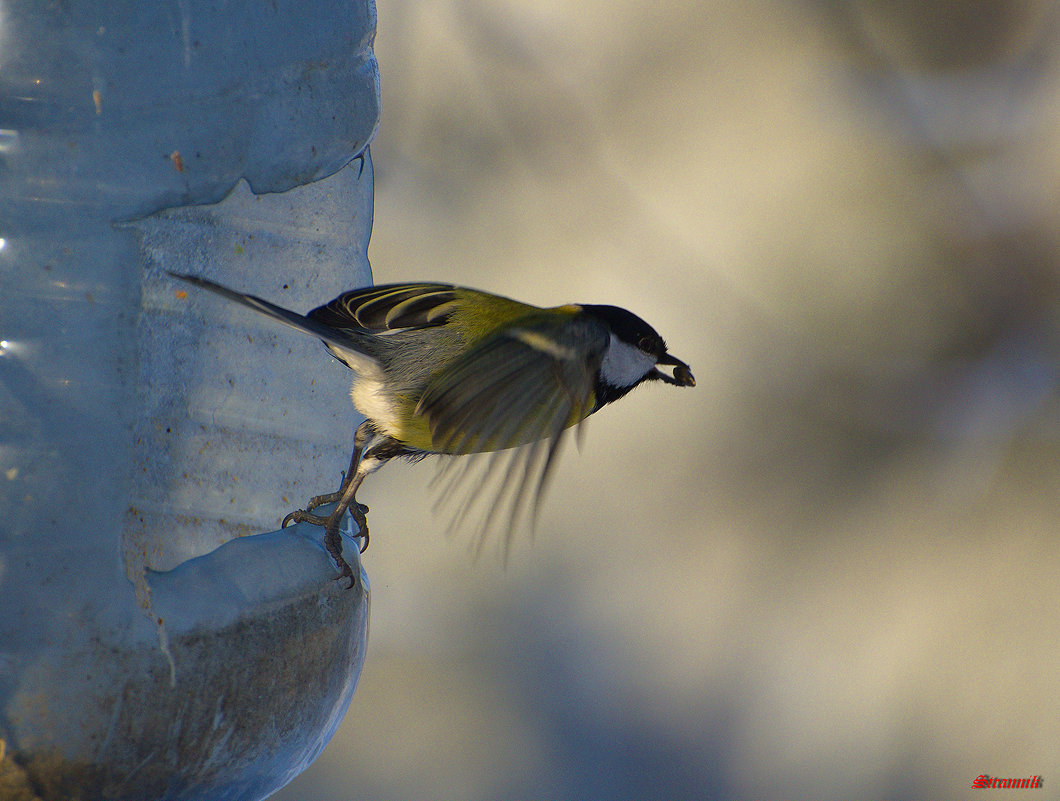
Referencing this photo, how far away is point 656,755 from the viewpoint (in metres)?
2.82

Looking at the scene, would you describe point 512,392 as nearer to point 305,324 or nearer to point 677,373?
point 305,324

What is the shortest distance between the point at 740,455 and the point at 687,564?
0.33 metres

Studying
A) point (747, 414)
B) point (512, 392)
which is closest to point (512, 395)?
point (512, 392)

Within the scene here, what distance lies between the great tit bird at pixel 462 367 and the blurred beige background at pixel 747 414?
141 cm

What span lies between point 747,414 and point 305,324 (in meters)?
1.96

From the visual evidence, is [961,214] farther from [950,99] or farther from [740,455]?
[740,455]

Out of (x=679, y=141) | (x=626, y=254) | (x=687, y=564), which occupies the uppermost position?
(x=679, y=141)

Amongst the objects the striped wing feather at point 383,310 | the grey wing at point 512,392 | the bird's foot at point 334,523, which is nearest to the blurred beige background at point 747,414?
the bird's foot at point 334,523

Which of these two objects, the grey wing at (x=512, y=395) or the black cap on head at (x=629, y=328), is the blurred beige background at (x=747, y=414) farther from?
the grey wing at (x=512, y=395)

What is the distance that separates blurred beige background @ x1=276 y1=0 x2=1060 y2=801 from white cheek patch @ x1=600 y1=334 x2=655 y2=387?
1374 mm

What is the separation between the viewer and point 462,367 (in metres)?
1.05

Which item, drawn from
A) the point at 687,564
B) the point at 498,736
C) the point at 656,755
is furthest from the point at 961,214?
the point at 498,736

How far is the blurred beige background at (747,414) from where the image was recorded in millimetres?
2736

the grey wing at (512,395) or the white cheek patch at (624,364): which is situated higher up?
the white cheek patch at (624,364)
